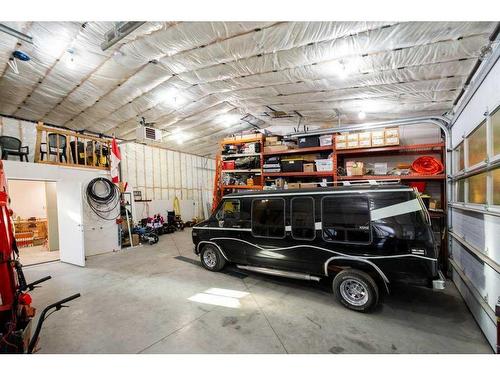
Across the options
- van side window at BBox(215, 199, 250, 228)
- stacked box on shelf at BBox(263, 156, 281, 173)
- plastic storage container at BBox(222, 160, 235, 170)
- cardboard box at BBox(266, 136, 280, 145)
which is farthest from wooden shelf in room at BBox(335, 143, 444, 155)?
plastic storage container at BBox(222, 160, 235, 170)

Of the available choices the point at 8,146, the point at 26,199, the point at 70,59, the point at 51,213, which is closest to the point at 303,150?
the point at 70,59

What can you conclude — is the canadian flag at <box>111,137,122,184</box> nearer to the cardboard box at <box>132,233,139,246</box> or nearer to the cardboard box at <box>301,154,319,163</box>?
the cardboard box at <box>132,233,139,246</box>

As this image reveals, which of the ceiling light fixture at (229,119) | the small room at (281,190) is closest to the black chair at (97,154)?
the small room at (281,190)

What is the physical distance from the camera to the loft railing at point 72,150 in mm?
6113

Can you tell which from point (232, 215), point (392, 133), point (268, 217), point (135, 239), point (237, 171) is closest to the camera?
point (268, 217)

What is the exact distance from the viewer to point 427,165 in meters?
4.75

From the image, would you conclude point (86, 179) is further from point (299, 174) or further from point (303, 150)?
point (303, 150)

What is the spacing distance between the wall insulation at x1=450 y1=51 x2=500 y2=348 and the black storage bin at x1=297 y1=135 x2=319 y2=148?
2674mm

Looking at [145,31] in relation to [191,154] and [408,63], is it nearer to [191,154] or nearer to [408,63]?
[408,63]

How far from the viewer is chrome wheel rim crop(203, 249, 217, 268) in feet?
15.9

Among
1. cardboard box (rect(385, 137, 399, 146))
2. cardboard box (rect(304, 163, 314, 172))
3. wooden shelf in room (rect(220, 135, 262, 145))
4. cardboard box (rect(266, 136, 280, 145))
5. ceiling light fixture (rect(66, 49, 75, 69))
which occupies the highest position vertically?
ceiling light fixture (rect(66, 49, 75, 69))

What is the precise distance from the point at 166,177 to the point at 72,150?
468cm

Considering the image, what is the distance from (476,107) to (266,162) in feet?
13.7
